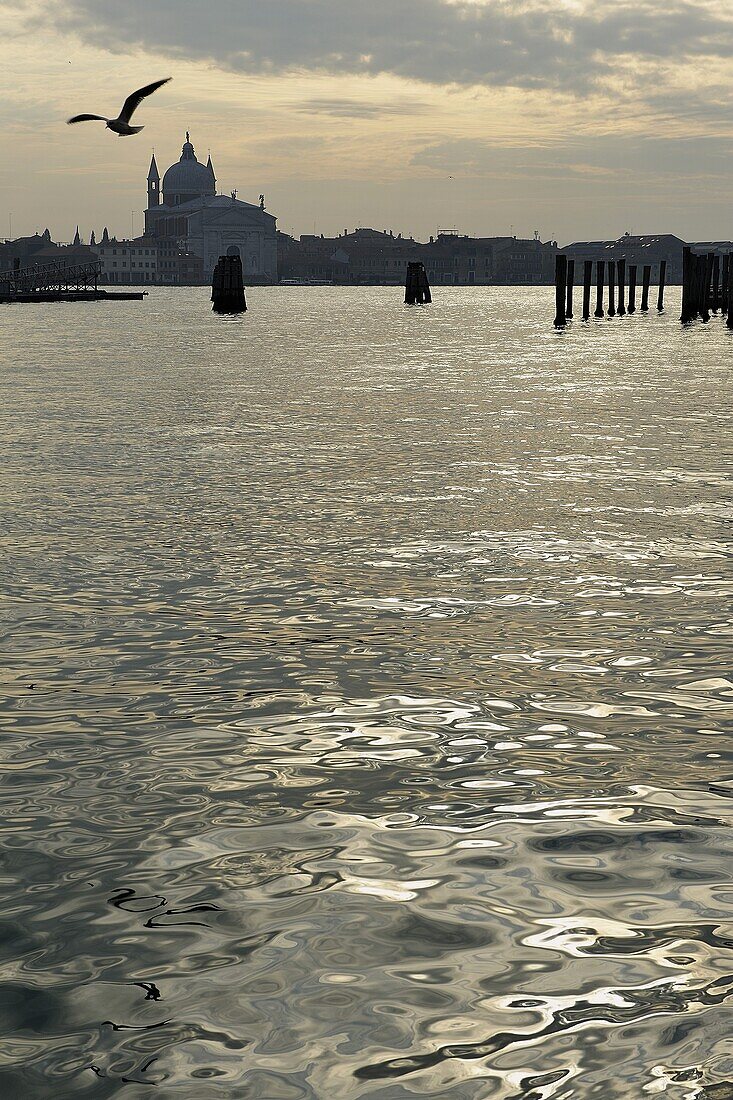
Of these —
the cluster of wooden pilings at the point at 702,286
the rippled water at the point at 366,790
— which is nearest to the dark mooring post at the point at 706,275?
the cluster of wooden pilings at the point at 702,286

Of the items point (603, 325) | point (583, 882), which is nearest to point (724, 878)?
point (583, 882)

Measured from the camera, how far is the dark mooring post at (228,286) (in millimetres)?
68750

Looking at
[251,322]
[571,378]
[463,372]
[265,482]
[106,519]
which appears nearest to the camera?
[106,519]

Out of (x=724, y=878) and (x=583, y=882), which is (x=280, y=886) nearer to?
(x=583, y=882)

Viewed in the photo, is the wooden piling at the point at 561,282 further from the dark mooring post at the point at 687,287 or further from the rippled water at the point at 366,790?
the rippled water at the point at 366,790

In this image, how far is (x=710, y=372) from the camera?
29.9 m

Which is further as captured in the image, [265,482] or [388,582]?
[265,482]

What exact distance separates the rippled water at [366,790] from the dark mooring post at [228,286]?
5666cm

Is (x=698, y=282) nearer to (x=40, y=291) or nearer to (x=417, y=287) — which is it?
(x=417, y=287)

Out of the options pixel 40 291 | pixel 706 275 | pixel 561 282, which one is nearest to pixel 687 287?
pixel 706 275

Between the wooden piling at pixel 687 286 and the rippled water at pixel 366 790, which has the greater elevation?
the wooden piling at pixel 687 286

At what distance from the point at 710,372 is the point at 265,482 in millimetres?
18309

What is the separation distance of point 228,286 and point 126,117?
178ft

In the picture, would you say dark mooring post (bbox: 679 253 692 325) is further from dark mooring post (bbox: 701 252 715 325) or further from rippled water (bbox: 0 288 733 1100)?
rippled water (bbox: 0 288 733 1100)
